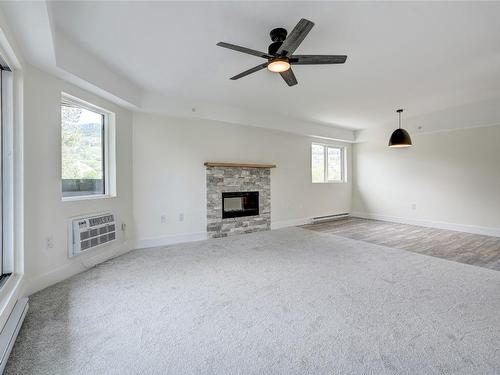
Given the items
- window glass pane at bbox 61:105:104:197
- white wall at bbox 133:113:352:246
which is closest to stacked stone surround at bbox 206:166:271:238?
white wall at bbox 133:113:352:246

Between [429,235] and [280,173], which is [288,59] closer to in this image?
[280,173]

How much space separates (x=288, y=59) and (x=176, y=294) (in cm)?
255

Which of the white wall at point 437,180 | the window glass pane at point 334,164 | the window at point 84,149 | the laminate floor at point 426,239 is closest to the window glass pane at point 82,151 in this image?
the window at point 84,149

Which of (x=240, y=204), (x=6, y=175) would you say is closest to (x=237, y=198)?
(x=240, y=204)

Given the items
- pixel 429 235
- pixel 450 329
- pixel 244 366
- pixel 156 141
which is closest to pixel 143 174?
pixel 156 141

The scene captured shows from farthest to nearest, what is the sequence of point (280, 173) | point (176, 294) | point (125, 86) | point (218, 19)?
point (280, 173)
point (125, 86)
point (176, 294)
point (218, 19)

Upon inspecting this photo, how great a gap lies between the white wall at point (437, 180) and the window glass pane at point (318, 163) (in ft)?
4.11

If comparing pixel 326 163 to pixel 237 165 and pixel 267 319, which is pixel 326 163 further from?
pixel 267 319

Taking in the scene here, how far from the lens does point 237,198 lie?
5258 millimetres

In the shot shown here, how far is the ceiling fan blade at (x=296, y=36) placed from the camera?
6.03 feet

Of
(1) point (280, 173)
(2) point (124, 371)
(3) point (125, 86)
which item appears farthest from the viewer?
(1) point (280, 173)

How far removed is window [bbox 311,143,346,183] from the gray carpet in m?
3.73

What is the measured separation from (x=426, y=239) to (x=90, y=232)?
18.5 ft

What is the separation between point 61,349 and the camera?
65.1 inches
